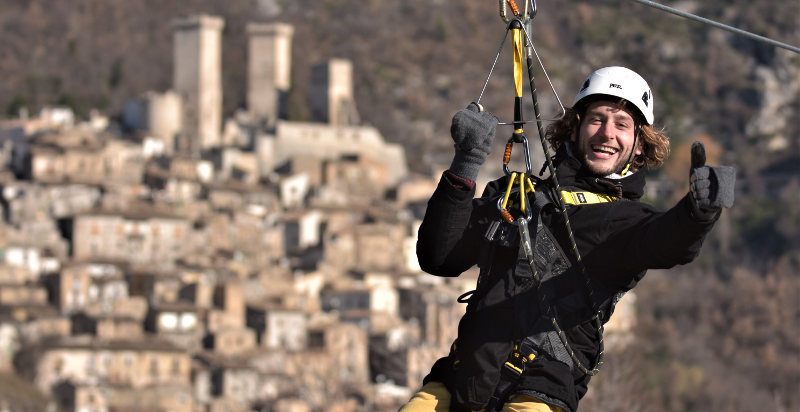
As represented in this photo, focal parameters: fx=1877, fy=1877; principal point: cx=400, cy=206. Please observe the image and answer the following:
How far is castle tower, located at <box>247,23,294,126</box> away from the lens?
253 feet

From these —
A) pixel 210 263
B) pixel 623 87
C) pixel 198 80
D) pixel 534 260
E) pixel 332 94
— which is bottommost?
pixel 210 263

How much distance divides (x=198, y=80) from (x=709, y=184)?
69143 millimetres

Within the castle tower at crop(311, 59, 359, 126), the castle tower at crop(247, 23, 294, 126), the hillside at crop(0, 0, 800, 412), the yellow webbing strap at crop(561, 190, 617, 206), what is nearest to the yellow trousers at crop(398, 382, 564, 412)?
the yellow webbing strap at crop(561, 190, 617, 206)

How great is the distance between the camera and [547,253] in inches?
253

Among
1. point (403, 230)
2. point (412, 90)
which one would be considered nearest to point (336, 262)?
point (403, 230)

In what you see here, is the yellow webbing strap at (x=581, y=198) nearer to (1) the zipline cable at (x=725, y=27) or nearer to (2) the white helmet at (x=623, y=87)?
(2) the white helmet at (x=623, y=87)

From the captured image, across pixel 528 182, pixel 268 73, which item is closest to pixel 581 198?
pixel 528 182

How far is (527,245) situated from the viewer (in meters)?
6.29

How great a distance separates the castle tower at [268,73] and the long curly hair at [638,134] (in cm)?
6847

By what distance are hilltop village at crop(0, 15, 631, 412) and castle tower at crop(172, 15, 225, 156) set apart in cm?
12

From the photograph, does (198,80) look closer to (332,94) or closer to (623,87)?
(332,94)

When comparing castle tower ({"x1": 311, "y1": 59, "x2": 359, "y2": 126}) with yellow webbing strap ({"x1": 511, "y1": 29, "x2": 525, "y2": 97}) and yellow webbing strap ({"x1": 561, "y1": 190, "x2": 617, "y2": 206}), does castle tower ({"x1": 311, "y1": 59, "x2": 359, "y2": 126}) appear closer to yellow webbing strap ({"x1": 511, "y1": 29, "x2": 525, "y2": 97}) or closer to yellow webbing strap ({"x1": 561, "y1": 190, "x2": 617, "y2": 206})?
yellow webbing strap ({"x1": 511, "y1": 29, "x2": 525, "y2": 97})

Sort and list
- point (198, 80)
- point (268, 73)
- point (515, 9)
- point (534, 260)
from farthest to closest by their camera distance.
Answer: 1. point (268, 73)
2. point (198, 80)
3. point (515, 9)
4. point (534, 260)

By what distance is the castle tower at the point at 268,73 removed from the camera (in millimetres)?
77000
